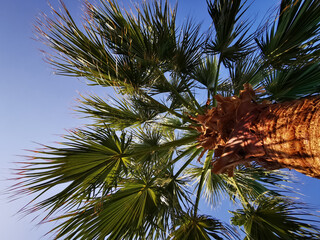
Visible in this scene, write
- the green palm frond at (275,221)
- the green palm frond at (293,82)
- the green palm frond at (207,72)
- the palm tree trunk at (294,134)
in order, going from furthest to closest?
the green palm frond at (207,72) → the green palm frond at (293,82) → the green palm frond at (275,221) → the palm tree trunk at (294,134)

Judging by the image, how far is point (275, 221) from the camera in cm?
223

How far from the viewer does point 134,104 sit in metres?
3.14

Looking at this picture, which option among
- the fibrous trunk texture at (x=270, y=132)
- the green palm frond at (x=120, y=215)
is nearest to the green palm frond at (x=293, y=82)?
the fibrous trunk texture at (x=270, y=132)

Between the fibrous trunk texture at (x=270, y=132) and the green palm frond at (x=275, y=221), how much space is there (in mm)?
841

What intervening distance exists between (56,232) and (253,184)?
3353 millimetres

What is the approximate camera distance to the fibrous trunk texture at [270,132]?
1150 millimetres

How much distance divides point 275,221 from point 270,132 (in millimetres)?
1464

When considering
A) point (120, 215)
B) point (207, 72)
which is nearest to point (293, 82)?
point (207, 72)

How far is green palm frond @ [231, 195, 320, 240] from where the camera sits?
1.96 metres

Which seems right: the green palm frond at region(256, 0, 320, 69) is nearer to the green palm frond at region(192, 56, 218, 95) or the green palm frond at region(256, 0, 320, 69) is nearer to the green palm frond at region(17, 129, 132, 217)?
the green palm frond at region(192, 56, 218, 95)

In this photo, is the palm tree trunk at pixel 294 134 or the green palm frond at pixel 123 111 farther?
the green palm frond at pixel 123 111

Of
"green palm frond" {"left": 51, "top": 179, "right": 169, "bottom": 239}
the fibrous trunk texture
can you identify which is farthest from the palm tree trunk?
"green palm frond" {"left": 51, "top": 179, "right": 169, "bottom": 239}

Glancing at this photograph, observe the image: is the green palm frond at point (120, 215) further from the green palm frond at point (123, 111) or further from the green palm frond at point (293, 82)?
the green palm frond at point (293, 82)

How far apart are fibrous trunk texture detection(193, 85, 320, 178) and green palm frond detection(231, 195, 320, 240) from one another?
84 centimetres
